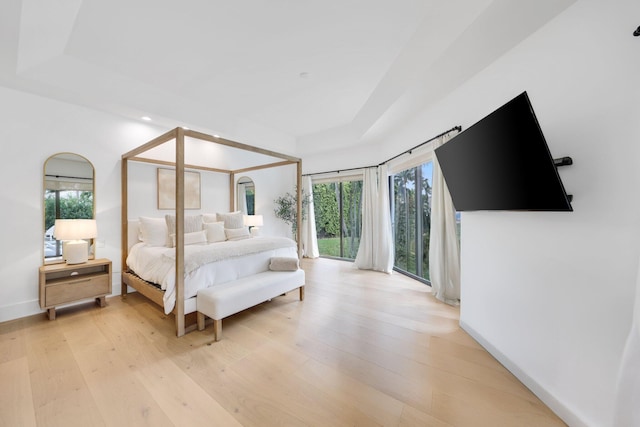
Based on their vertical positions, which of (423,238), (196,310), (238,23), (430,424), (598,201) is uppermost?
(238,23)

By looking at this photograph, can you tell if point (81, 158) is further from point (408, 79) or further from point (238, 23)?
point (408, 79)

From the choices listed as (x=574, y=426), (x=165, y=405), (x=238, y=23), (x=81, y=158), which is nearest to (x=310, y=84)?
(x=238, y=23)

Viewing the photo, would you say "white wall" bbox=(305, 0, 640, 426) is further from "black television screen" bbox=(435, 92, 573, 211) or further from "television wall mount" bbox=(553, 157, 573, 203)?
"black television screen" bbox=(435, 92, 573, 211)

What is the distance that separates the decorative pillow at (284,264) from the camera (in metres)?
3.19

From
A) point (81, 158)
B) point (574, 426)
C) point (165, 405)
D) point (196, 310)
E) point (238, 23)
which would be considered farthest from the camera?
point (81, 158)

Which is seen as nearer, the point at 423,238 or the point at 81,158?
the point at 81,158

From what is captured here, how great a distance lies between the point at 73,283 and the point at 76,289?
78mm

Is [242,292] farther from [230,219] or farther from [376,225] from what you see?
[376,225]

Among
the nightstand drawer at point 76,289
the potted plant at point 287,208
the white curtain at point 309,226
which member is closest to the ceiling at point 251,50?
the nightstand drawer at point 76,289

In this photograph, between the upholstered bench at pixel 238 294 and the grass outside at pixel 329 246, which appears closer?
the upholstered bench at pixel 238 294

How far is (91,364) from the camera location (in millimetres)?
1909

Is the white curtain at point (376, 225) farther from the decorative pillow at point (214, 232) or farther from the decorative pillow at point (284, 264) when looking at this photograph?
the decorative pillow at point (214, 232)

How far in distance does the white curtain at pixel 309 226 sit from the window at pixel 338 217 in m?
0.21

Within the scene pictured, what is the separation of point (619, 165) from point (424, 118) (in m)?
2.41
